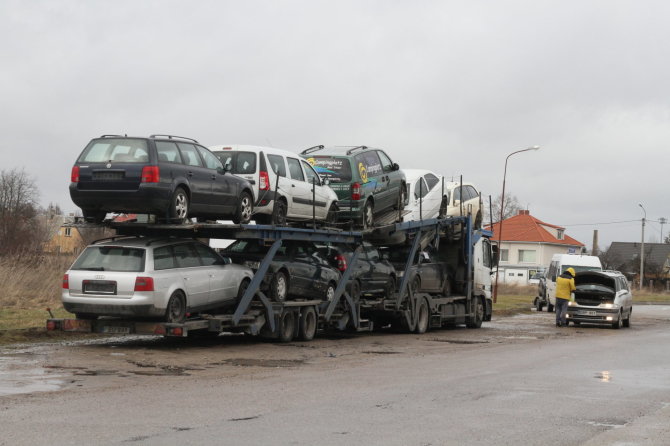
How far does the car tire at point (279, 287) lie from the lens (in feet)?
59.5

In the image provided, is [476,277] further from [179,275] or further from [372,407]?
[372,407]

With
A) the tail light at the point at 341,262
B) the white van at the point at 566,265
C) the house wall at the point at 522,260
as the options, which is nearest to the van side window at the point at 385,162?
the tail light at the point at 341,262

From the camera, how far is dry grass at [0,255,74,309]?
23.8 m

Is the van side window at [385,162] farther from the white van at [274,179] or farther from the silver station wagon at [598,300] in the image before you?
the silver station wagon at [598,300]

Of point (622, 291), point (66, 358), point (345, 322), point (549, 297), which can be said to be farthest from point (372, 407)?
point (549, 297)

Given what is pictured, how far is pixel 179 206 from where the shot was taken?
15711mm

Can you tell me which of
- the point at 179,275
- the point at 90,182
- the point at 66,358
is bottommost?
the point at 66,358

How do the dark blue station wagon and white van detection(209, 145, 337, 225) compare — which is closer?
the dark blue station wagon

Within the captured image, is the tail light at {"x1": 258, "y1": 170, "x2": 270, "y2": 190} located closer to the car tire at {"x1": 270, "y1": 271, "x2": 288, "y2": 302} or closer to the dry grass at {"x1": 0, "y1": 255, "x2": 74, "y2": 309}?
the car tire at {"x1": 270, "y1": 271, "x2": 288, "y2": 302}

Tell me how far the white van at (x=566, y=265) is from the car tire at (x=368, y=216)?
62.4ft

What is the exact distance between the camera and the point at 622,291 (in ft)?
95.1

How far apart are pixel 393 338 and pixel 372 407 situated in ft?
38.7

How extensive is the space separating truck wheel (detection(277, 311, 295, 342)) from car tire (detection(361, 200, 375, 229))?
3236 millimetres

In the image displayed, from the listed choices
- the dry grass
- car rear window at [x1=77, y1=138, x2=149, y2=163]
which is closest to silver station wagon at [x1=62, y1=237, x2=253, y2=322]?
car rear window at [x1=77, y1=138, x2=149, y2=163]
